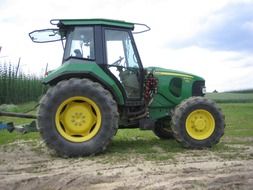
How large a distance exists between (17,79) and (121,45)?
17.6 m

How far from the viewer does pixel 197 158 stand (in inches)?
305

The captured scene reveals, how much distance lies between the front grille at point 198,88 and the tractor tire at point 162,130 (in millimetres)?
891

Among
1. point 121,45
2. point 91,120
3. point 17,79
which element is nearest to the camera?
point 91,120

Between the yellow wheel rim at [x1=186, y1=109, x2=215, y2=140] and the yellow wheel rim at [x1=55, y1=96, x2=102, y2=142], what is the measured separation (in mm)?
1688

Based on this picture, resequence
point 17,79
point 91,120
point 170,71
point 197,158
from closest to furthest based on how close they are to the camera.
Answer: point 197,158 → point 91,120 → point 170,71 → point 17,79

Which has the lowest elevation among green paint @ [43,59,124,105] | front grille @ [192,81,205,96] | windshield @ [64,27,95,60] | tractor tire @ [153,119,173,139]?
tractor tire @ [153,119,173,139]

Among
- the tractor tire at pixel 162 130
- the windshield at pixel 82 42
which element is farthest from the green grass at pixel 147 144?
the windshield at pixel 82 42

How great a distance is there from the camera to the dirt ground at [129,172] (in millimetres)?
5852

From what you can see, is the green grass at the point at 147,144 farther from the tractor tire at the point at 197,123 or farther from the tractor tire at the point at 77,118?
the tractor tire at the point at 77,118

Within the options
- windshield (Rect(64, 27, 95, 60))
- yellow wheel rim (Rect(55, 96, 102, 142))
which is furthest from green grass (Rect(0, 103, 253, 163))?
windshield (Rect(64, 27, 95, 60))

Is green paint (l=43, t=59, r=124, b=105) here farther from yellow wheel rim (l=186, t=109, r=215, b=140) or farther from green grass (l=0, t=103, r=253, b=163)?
yellow wheel rim (l=186, t=109, r=215, b=140)

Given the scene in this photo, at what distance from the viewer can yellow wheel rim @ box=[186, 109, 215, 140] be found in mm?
8867

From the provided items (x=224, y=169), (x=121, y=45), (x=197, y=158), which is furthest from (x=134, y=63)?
(x=224, y=169)

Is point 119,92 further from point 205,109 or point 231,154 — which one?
point 231,154
